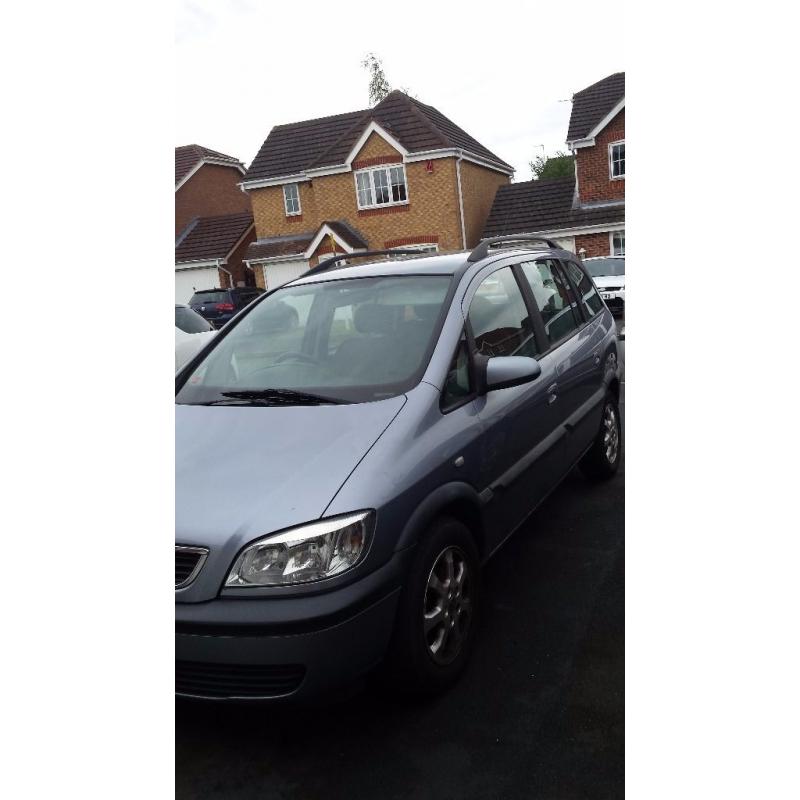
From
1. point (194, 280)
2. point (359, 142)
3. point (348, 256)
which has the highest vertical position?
point (359, 142)

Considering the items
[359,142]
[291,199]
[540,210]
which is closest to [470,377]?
[359,142]

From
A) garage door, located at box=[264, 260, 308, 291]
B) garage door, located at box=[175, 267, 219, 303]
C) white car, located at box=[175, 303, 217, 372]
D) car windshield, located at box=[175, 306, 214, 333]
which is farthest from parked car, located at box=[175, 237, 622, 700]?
garage door, located at box=[175, 267, 219, 303]

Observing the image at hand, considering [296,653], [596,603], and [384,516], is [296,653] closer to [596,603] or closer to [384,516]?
[384,516]

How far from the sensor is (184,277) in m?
33.1

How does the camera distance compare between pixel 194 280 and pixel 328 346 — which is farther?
pixel 194 280

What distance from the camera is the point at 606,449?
5.32 metres

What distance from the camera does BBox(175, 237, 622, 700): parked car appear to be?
2447 millimetres

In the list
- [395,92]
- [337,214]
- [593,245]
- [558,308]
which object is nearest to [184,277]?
[337,214]

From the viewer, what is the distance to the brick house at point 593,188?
25.4m

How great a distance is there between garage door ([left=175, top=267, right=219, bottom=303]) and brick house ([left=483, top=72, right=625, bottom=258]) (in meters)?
13.0

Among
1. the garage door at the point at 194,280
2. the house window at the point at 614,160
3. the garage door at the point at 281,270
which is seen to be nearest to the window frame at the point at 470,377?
the house window at the point at 614,160

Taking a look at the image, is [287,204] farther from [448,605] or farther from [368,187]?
[448,605]

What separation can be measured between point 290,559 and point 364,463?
17.4 inches

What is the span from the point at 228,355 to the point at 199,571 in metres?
1.61
